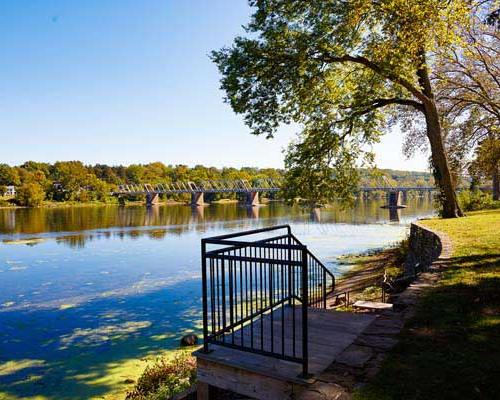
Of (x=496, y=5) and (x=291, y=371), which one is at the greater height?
(x=496, y=5)

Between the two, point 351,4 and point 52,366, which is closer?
point 52,366

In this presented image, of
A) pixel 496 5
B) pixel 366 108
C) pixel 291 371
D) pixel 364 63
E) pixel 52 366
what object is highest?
pixel 496 5

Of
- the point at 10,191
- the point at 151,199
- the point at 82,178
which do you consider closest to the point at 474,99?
the point at 151,199

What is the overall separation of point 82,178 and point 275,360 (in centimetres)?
11041

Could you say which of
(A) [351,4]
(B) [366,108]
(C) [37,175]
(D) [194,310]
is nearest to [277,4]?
(A) [351,4]

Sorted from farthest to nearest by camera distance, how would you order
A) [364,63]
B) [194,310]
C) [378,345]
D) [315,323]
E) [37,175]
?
[37,175]
[364,63]
[194,310]
[315,323]
[378,345]

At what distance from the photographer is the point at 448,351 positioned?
4.73 m

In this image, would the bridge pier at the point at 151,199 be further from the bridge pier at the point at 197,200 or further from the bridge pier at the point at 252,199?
the bridge pier at the point at 252,199

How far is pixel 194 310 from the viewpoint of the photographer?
50.6ft

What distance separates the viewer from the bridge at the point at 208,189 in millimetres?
96363

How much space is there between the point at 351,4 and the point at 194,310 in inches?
490

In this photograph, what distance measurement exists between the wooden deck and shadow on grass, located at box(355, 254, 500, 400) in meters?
0.73

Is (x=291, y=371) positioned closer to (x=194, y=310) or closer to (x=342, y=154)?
(x=194, y=310)

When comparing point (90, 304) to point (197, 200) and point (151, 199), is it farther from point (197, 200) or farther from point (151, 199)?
point (151, 199)
